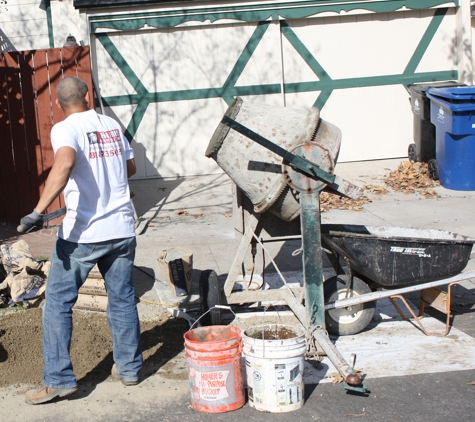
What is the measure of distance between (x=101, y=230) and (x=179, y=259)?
1793 millimetres

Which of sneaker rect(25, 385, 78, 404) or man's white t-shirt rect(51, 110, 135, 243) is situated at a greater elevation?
man's white t-shirt rect(51, 110, 135, 243)

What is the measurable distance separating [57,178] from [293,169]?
1.53m

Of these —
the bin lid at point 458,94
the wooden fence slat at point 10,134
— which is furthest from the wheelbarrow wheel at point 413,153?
the wooden fence slat at point 10,134

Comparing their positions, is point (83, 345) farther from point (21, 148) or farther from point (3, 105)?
point (3, 105)

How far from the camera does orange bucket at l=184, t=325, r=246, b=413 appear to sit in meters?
3.95

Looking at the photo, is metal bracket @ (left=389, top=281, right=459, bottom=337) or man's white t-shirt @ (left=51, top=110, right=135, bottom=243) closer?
man's white t-shirt @ (left=51, top=110, right=135, bottom=243)

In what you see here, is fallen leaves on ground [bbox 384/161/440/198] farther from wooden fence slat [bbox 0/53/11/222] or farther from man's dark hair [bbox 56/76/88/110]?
man's dark hair [bbox 56/76/88/110]

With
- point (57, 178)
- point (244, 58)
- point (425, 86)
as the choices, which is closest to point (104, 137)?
point (57, 178)

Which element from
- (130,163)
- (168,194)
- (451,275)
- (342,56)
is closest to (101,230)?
(130,163)

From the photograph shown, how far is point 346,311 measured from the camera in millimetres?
5023

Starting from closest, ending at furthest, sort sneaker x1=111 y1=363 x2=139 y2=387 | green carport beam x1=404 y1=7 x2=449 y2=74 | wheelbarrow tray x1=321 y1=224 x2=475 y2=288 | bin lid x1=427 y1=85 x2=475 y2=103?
1. sneaker x1=111 y1=363 x2=139 y2=387
2. wheelbarrow tray x1=321 y1=224 x2=475 y2=288
3. bin lid x1=427 y1=85 x2=475 y2=103
4. green carport beam x1=404 y1=7 x2=449 y2=74

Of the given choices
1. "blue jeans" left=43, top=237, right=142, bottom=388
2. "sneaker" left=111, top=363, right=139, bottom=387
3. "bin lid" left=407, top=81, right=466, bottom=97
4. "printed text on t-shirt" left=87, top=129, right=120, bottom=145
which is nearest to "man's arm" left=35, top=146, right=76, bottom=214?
"printed text on t-shirt" left=87, top=129, right=120, bottom=145

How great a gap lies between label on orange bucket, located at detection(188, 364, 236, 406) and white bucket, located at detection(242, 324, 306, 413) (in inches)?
5.0

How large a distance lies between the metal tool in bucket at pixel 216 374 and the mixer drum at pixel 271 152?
1117mm
